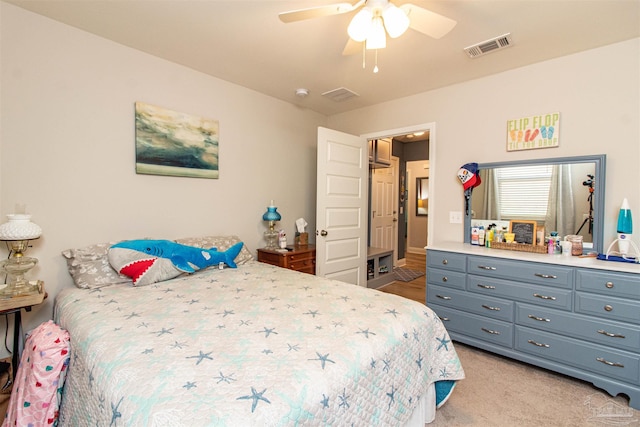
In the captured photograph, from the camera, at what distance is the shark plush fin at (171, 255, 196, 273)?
2261 mm

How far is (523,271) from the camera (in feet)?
7.53

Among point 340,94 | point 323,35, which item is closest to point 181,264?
point 323,35

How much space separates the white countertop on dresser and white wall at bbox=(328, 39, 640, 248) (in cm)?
34

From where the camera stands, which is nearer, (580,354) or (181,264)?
(580,354)

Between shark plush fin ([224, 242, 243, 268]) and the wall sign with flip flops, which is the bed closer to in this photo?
shark plush fin ([224, 242, 243, 268])

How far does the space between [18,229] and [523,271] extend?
11.6 ft

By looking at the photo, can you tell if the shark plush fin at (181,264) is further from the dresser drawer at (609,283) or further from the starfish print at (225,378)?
the dresser drawer at (609,283)

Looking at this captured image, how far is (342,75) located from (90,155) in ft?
7.49

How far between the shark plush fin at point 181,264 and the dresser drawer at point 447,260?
2144 millimetres

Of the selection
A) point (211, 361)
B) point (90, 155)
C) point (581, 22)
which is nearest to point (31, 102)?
point (90, 155)

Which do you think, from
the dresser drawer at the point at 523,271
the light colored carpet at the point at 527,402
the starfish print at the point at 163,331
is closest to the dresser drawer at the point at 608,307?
the dresser drawer at the point at 523,271

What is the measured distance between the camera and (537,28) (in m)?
2.08

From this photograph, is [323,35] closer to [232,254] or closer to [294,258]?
[232,254]

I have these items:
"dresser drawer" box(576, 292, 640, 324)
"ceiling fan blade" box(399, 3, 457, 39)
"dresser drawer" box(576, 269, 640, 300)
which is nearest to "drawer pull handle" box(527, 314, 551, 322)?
"dresser drawer" box(576, 292, 640, 324)
